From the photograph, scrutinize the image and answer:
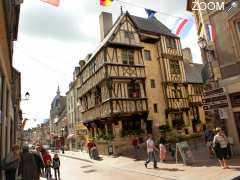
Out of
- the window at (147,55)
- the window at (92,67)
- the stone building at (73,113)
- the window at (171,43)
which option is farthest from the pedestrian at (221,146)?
the stone building at (73,113)

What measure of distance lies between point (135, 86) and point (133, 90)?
0.42 meters

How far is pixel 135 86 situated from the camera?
20.9 metres

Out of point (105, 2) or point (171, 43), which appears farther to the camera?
point (171, 43)

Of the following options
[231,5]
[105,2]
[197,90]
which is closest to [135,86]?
[197,90]

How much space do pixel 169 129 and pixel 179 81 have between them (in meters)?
5.24

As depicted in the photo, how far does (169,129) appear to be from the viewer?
22000 mm

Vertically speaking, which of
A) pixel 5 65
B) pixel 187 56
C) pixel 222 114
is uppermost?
pixel 187 56

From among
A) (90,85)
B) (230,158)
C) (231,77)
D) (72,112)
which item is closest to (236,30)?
(231,77)

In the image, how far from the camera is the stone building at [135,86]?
64.3 feet

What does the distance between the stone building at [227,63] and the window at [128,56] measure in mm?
9906

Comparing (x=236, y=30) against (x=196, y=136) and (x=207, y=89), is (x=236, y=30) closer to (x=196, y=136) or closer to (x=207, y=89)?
(x=207, y=89)

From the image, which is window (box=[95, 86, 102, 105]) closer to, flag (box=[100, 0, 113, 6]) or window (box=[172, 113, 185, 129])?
window (box=[172, 113, 185, 129])

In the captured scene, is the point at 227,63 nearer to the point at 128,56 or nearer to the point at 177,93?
the point at 128,56

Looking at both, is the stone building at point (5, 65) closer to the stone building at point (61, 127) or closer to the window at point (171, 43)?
the window at point (171, 43)
